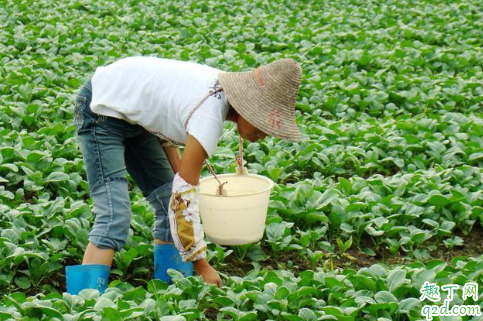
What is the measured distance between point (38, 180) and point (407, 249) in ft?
8.92

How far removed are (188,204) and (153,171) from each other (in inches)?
28.5

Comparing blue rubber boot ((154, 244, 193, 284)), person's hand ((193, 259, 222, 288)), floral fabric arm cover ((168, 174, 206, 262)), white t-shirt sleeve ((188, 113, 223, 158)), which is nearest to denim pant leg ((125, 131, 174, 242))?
blue rubber boot ((154, 244, 193, 284))

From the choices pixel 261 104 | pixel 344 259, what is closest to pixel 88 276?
pixel 261 104

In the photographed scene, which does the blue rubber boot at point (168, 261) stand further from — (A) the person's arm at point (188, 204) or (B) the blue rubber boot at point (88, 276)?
(A) the person's arm at point (188, 204)

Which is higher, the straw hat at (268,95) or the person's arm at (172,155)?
the straw hat at (268,95)

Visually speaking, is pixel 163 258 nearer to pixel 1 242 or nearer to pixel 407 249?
pixel 1 242

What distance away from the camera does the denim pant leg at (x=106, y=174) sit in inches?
165

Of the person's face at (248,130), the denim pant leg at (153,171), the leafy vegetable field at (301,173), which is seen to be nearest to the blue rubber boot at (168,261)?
the denim pant leg at (153,171)

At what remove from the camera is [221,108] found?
3.94m

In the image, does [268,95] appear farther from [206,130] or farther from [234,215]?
[234,215]

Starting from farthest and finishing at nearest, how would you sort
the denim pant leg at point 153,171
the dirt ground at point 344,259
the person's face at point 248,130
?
1. the dirt ground at point 344,259
2. the denim pant leg at point 153,171
3. the person's face at point 248,130

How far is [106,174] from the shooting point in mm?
4234

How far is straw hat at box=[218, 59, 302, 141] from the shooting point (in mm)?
3875

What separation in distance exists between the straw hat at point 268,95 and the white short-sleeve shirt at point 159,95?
0.32 ft
